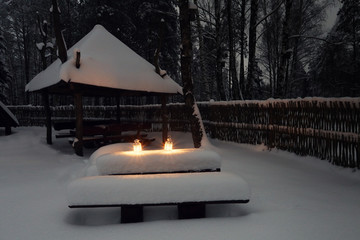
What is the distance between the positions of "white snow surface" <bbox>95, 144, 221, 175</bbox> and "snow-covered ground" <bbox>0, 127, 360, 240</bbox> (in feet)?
2.03

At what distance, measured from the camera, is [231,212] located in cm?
416

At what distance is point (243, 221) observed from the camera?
3740 mm

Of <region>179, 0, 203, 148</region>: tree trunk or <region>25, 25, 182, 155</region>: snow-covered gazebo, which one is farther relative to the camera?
<region>179, 0, 203, 148</region>: tree trunk

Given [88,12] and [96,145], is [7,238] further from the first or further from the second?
[88,12]

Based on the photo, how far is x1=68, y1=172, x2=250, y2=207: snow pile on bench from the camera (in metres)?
3.68

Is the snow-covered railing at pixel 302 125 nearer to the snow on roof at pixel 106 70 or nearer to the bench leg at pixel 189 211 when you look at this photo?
the snow on roof at pixel 106 70

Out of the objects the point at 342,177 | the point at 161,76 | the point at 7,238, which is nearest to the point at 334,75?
the point at 161,76

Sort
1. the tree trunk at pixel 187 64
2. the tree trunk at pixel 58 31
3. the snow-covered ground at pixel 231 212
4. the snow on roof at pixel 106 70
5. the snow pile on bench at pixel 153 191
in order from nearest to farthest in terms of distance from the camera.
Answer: the snow-covered ground at pixel 231 212
the snow pile on bench at pixel 153 191
the snow on roof at pixel 106 70
the tree trunk at pixel 58 31
the tree trunk at pixel 187 64

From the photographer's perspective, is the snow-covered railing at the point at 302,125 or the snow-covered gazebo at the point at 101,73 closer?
the snow-covered railing at the point at 302,125

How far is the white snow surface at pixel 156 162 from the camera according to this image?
445 centimetres

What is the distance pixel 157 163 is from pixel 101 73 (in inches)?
192

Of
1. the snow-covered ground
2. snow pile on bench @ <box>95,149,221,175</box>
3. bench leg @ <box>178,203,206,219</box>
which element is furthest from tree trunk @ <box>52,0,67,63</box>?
bench leg @ <box>178,203,206,219</box>

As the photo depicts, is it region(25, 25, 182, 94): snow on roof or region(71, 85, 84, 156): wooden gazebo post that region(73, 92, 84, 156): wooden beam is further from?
region(25, 25, 182, 94): snow on roof

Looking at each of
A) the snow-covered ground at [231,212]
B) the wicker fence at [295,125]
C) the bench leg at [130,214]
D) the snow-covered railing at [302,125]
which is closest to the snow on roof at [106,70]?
the wicker fence at [295,125]
